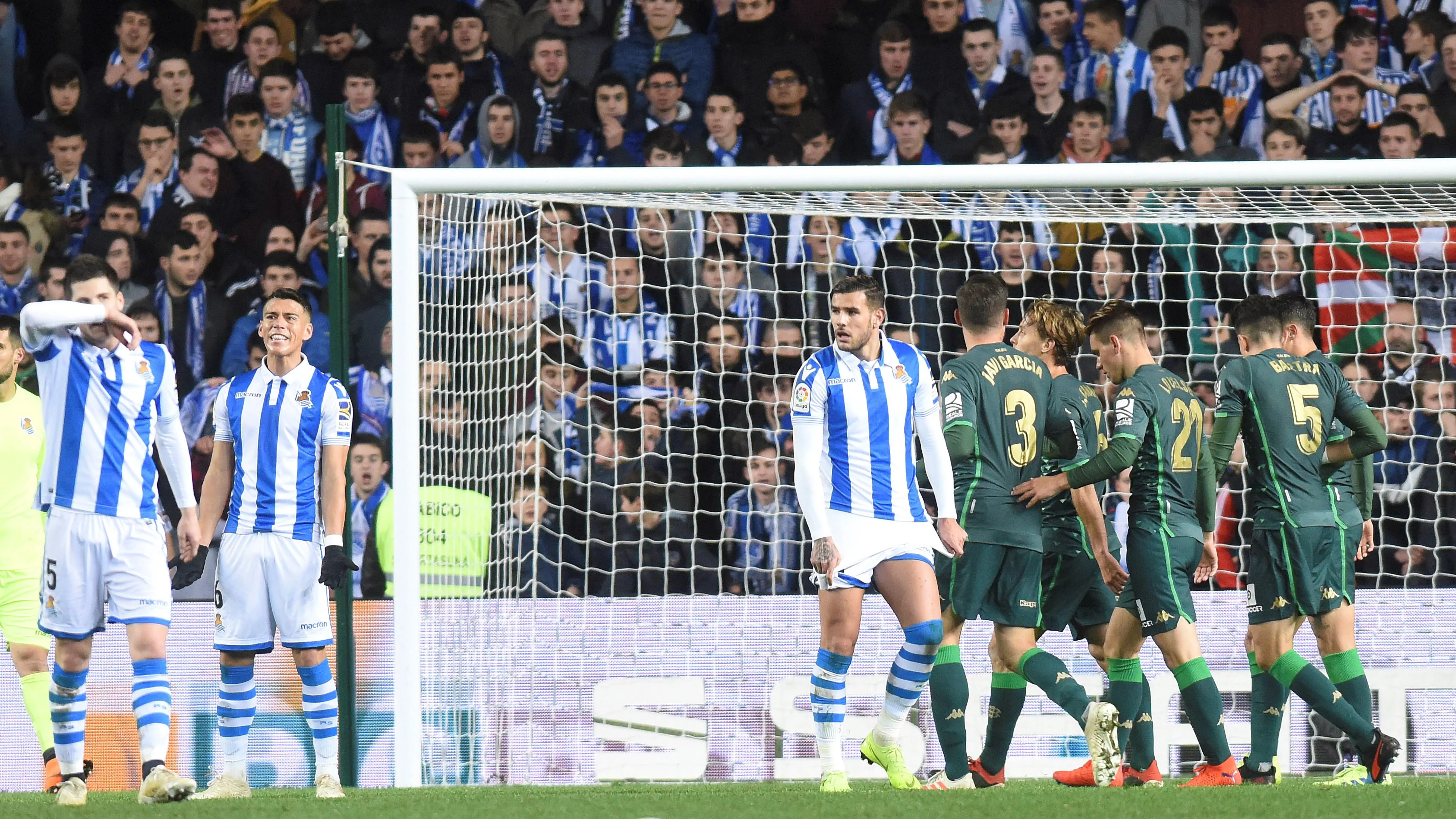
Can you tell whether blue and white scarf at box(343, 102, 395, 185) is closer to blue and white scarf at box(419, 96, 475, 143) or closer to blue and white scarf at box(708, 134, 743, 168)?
blue and white scarf at box(419, 96, 475, 143)

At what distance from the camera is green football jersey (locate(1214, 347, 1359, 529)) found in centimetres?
643

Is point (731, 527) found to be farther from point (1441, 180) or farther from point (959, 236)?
point (1441, 180)

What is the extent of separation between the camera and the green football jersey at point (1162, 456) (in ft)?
20.7

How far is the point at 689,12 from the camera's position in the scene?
35.7 ft

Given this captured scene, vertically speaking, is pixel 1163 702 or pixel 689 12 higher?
pixel 689 12

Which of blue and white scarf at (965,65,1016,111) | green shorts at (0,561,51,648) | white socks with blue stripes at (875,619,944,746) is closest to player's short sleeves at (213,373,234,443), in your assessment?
green shorts at (0,561,51,648)

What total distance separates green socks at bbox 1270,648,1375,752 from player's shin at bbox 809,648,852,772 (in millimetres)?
1803

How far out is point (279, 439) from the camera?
19.4ft

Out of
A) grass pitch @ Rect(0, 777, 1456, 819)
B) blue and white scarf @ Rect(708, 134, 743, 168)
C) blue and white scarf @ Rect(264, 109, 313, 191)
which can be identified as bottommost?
grass pitch @ Rect(0, 777, 1456, 819)

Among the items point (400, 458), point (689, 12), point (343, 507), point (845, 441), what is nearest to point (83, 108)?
point (689, 12)

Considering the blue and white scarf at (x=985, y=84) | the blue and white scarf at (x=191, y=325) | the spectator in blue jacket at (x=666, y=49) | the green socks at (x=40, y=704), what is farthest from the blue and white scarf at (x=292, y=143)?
the blue and white scarf at (x=985, y=84)

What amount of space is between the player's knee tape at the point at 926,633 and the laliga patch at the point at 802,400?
2.79ft

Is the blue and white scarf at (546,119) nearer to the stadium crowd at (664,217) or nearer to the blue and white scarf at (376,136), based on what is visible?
the stadium crowd at (664,217)

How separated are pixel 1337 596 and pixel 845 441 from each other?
211 centimetres
